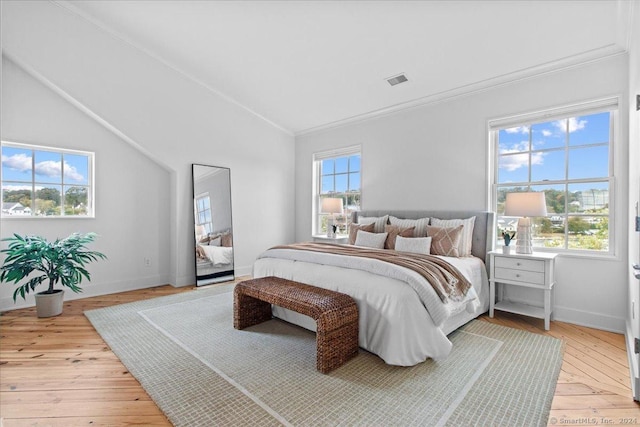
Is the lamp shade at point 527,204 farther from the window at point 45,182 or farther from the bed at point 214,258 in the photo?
the window at point 45,182

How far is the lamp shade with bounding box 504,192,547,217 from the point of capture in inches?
119

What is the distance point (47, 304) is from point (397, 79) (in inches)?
181

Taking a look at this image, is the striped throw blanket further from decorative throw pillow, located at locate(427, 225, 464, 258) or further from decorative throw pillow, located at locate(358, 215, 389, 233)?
decorative throw pillow, located at locate(358, 215, 389, 233)

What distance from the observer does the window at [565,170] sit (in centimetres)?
307

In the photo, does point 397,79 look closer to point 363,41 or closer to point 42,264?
point 363,41

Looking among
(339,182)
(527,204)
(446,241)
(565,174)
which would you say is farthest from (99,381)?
(565,174)

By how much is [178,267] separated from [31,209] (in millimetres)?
1785

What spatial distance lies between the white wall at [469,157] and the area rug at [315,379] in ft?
2.49

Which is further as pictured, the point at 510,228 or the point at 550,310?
the point at 510,228

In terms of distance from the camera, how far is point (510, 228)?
3648mm

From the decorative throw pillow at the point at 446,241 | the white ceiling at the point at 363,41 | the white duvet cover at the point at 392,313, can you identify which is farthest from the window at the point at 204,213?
the decorative throw pillow at the point at 446,241

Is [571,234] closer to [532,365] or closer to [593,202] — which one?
[593,202]

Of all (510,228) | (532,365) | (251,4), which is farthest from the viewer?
(510,228)

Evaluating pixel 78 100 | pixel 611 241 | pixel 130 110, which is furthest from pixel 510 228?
pixel 78 100
